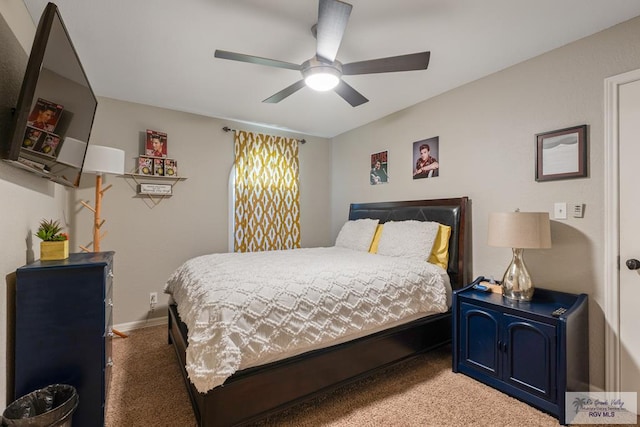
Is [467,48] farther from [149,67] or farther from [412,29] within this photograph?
[149,67]

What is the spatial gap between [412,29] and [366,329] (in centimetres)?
211

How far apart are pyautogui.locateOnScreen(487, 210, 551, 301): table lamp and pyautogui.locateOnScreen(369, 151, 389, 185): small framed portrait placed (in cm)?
173

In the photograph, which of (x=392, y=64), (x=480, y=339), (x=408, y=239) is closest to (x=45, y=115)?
(x=392, y=64)

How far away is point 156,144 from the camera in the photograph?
11.1 ft

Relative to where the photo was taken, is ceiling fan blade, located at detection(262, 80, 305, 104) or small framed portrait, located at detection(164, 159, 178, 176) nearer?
ceiling fan blade, located at detection(262, 80, 305, 104)

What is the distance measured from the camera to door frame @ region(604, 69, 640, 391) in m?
1.95

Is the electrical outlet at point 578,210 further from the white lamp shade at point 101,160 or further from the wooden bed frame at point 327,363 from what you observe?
the white lamp shade at point 101,160

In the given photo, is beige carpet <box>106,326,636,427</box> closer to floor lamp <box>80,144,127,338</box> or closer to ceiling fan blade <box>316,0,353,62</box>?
floor lamp <box>80,144,127,338</box>

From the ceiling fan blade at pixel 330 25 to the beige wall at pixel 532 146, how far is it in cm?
106

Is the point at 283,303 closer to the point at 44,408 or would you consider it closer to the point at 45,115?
the point at 44,408

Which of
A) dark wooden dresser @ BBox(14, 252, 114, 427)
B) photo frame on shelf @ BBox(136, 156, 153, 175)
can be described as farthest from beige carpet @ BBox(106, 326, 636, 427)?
photo frame on shelf @ BBox(136, 156, 153, 175)

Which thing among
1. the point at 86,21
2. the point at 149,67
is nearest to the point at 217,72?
the point at 149,67

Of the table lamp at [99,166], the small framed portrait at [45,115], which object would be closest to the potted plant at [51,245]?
the small framed portrait at [45,115]

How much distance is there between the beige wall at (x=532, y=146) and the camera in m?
2.04
